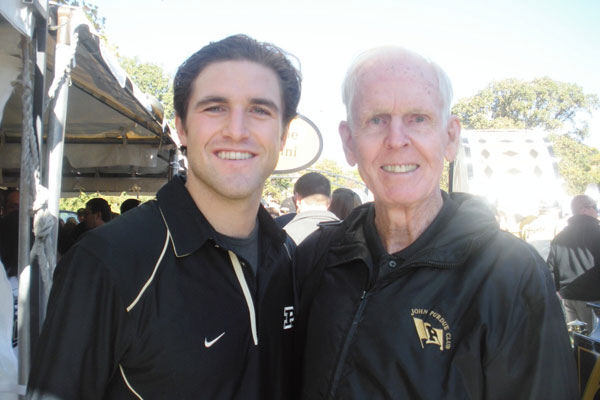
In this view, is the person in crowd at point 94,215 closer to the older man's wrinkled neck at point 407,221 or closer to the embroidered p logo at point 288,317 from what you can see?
the embroidered p logo at point 288,317

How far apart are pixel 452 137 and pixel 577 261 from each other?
5494 millimetres

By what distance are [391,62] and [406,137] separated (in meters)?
0.31

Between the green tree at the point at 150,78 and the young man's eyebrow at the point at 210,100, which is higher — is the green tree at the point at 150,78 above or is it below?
above

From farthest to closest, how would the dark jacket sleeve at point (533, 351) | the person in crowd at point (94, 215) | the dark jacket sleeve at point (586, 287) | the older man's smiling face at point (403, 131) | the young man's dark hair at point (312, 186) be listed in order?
the person in crowd at point (94, 215) → the dark jacket sleeve at point (586, 287) → the young man's dark hair at point (312, 186) → the older man's smiling face at point (403, 131) → the dark jacket sleeve at point (533, 351)

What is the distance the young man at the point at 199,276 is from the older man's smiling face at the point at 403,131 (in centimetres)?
44

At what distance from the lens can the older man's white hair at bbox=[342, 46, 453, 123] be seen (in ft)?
5.49

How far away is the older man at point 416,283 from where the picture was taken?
1.23 m

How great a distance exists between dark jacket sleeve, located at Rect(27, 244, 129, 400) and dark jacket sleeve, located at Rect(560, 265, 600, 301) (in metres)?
6.53

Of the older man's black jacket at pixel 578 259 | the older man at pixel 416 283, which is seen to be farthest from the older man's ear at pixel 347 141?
the older man's black jacket at pixel 578 259

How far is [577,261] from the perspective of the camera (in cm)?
605

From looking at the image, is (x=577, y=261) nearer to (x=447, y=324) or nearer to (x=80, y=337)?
(x=447, y=324)

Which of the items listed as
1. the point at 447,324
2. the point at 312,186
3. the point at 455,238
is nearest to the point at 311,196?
the point at 312,186

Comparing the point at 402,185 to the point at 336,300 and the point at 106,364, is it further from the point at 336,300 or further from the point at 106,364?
the point at 106,364

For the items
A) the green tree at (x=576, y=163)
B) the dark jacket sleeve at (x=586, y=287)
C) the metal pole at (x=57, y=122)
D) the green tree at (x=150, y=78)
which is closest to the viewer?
the metal pole at (x=57, y=122)
